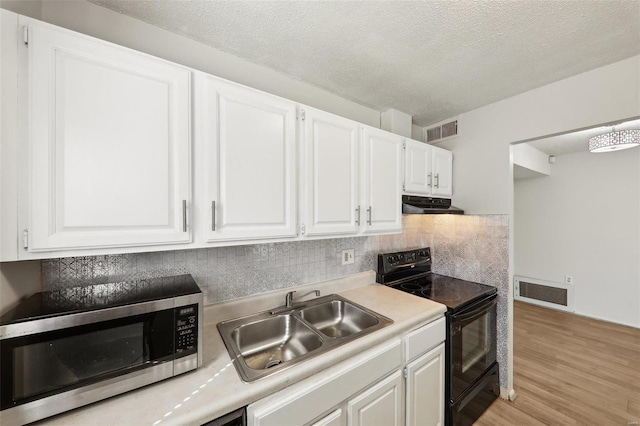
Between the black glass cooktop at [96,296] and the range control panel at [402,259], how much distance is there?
1544 millimetres

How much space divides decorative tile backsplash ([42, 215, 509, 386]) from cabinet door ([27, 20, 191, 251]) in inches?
15.0

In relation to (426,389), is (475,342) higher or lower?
higher

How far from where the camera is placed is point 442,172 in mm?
2314

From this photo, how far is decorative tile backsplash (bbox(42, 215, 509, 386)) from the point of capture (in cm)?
114

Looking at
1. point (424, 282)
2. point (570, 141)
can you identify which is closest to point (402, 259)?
point (424, 282)

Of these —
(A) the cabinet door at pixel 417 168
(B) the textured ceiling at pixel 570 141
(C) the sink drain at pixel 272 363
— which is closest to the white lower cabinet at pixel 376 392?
(C) the sink drain at pixel 272 363

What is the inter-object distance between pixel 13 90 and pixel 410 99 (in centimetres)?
227

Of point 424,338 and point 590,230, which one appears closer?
point 424,338

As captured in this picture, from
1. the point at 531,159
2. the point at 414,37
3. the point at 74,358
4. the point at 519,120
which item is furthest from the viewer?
the point at 531,159

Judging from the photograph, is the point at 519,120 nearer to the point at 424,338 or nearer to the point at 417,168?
the point at 417,168

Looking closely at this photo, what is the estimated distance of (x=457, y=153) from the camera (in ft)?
7.86

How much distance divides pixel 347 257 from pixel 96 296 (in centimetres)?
155

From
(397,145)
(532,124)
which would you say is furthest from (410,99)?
(532,124)

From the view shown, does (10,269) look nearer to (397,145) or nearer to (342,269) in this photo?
(342,269)
